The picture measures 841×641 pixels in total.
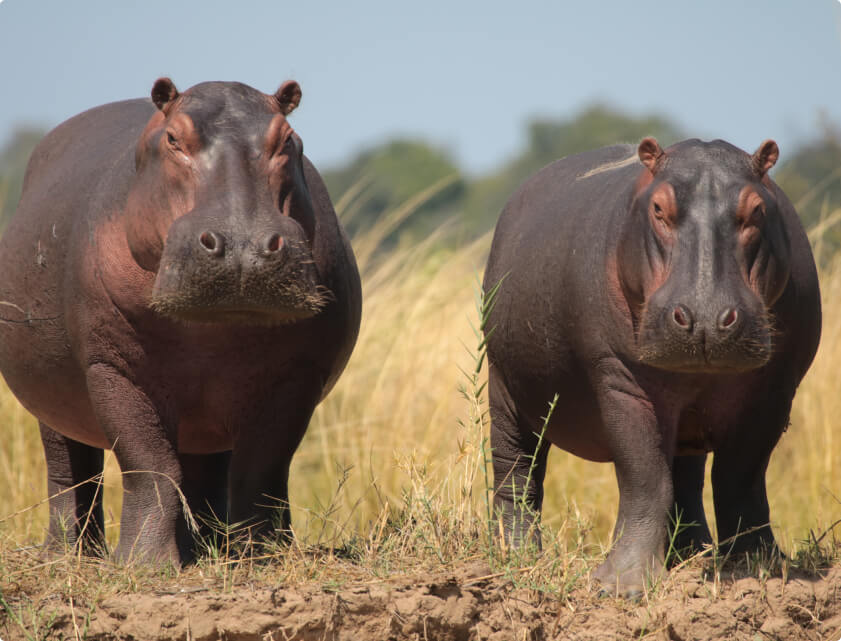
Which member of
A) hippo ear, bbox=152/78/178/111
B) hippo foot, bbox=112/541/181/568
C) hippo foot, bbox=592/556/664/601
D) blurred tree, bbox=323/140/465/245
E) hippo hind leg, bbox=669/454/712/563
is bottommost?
blurred tree, bbox=323/140/465/245

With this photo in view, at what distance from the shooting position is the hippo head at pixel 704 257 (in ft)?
16.1

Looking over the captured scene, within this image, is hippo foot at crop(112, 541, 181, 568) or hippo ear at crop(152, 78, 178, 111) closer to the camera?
hippo foot at crop(112, 541, 181, 568)

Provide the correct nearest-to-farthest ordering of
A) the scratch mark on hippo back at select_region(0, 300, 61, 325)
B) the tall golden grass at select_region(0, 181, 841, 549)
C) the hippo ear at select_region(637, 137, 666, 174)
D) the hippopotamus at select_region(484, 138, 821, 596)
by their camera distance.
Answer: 1. the hippopotamus at select_region(484, 138, 821, 596)
2. the hippo ear at select_region(637, 137, 666, 174)
3. the scratch mark on hippo back at select_region(0, 300, 61, 325)
4. the tall golden grass at select_region(0, 181, 841, 549)

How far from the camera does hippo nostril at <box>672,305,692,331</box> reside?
16.1 feet

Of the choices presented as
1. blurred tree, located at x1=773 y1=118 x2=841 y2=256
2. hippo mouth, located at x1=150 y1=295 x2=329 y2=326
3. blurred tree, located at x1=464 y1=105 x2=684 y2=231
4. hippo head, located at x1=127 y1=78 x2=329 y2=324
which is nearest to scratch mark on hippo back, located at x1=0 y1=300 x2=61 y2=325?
hippo head, located at x1=127 y1=78 x2=329 y2=324

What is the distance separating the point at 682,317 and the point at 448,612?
1.40m

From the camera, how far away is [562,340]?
5953 millimetres

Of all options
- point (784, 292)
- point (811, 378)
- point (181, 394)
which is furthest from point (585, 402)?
point (811, 378)

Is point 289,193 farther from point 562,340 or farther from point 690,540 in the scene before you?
point 690,540

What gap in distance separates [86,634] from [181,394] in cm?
131

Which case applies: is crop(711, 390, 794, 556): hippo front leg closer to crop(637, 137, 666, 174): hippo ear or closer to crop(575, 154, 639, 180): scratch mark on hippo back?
crop(637, 137, 666, 174): hippo ear

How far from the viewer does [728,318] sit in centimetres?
488

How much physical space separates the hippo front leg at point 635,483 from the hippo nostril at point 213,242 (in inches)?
70.3

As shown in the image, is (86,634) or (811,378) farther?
(811,378)
